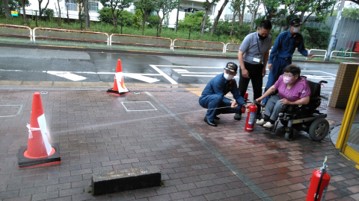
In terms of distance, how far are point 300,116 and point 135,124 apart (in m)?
2.77

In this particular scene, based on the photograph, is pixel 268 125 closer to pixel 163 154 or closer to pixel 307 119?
pixel 307 119

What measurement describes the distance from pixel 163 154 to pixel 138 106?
2.23 meters

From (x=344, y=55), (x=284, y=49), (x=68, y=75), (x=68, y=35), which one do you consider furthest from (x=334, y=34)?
(x=68, y=75)

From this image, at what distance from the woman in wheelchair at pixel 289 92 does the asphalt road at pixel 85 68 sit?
454cm

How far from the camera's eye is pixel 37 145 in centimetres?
351

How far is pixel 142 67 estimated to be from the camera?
11.0 meters

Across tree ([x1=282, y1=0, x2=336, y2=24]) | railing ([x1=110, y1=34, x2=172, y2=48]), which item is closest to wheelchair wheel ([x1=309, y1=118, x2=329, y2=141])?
railing ([x1=110, y1=34, x2=172, y2=48])

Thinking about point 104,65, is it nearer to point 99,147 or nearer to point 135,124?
point 135,124

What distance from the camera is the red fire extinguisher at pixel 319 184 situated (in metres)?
2.51

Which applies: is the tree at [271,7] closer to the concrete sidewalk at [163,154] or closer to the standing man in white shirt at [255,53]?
the concrete sidewalk at [163,154]

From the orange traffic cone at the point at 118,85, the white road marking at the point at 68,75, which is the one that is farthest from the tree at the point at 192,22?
the orange traffic cone at the point at 118,85

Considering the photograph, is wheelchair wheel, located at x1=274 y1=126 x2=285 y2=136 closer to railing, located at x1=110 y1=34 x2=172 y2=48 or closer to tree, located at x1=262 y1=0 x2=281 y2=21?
railing, located at x1=110 y1=34 x2=172 y2=48

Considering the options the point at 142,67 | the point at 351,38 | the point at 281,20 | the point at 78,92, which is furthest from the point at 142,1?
the point at 351,38

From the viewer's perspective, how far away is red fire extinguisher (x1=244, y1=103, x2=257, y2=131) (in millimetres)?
4965
